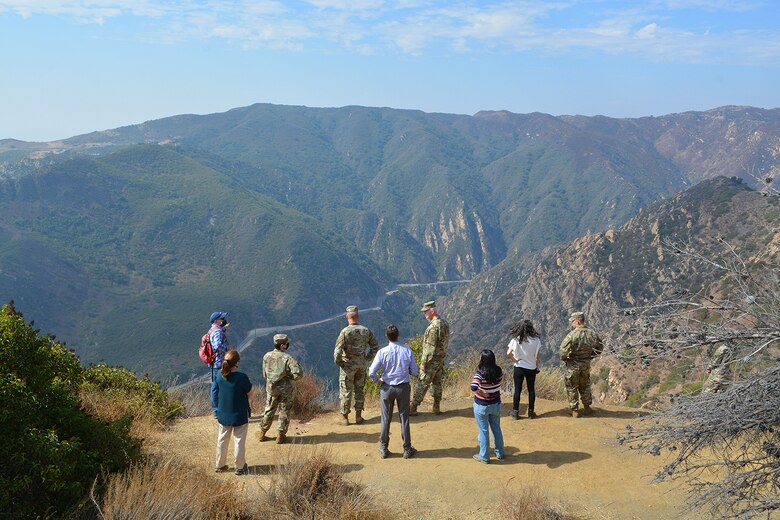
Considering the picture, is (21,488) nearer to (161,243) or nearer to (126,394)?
(126,394)

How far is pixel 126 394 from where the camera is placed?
396 inches

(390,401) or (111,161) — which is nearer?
(390,401)

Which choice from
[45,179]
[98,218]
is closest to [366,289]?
[98,218]

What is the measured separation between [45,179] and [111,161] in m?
26.7

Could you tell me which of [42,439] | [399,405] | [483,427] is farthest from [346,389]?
[42,439]

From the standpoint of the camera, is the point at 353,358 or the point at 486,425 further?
the point at 353,358

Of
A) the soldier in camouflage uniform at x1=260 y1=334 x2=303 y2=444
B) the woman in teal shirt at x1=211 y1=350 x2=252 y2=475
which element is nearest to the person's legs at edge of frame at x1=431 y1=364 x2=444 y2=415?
the soldier in camouflage uniform at x1=260 y1=334 x2=303 y2=444

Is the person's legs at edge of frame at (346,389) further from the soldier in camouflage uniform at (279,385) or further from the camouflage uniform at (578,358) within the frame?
the camouflage uniform at (578,358)

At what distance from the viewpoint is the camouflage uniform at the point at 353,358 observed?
9.04m

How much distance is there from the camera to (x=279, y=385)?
854 centimetres

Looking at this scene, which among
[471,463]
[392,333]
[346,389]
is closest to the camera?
[471,463]

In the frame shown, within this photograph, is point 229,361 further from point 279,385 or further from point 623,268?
point 623,268

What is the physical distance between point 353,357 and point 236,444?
2490mm

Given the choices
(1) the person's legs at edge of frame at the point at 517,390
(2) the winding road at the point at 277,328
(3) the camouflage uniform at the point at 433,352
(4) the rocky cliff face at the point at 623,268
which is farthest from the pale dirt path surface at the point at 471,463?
(2) the winding road at the point at 277,328
